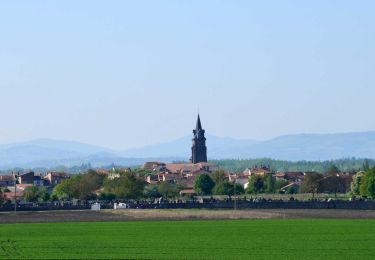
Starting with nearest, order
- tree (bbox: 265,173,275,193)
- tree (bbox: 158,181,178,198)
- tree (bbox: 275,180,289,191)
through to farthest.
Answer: tree (bbox: 158,181,178,198) < tree (bbox: 265,173,275,193) < tree (bbox: 275,180,289,191)

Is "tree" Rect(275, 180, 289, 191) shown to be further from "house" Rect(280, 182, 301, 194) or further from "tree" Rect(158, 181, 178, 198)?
"tree" Rect(158, 181, 178, 198)

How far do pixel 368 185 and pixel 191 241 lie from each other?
8159 centimetres

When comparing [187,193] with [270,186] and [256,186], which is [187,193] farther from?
[270,186]

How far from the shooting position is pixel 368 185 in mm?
139125

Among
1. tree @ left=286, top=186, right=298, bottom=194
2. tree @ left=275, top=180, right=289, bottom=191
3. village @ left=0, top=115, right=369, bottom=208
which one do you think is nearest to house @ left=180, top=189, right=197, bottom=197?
village @ left=0, top=115, right=369, bottom=208

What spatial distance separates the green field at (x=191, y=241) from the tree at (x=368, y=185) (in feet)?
185

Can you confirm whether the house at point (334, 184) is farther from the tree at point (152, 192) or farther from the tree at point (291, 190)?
the tree at point (152, 192)

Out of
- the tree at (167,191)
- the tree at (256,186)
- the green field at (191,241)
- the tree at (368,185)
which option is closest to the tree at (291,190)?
the tree at (256,186)

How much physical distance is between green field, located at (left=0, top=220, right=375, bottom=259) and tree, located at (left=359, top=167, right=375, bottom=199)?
56.4 m

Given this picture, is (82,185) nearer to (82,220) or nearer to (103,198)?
(103,198)

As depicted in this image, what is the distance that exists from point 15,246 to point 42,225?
89.7ft

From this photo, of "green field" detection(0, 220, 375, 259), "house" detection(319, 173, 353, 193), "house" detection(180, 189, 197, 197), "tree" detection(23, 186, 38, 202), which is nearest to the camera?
"green field" detection(0, 220, 375, 259)

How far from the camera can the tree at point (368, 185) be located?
455 feet

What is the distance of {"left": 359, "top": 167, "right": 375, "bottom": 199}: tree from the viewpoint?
455ft
